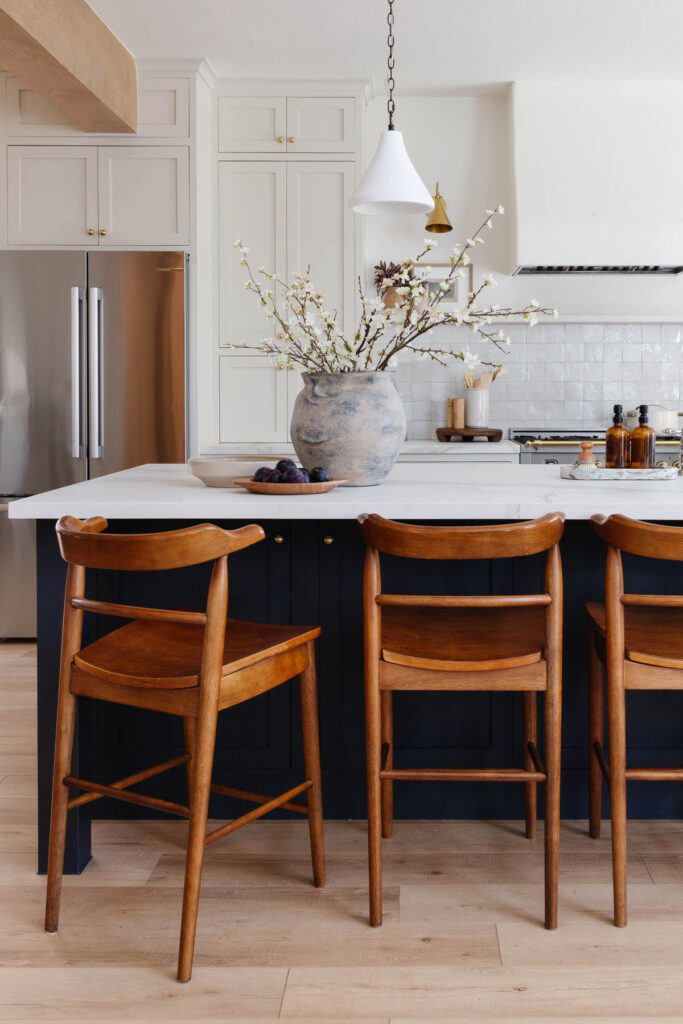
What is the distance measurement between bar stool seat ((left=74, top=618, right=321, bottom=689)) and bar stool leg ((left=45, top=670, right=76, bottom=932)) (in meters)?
0.09

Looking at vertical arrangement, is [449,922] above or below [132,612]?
below

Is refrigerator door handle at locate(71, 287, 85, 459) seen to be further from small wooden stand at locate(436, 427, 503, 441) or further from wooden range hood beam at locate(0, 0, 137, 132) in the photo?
small wooden stand at locate(436, 427, 503, 441)

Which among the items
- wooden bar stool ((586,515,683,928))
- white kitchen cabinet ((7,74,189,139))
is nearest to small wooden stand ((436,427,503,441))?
white kitchen cabinet ((7,74,189,139))

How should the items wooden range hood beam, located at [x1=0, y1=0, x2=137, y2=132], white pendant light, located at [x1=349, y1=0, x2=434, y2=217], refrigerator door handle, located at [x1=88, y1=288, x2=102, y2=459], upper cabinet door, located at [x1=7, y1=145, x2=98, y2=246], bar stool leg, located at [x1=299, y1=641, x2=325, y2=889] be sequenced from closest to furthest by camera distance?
bar stool leg, located at [x1=299, y1=641, x2=325, y2=889], white pendant light, located at [x1=349, y1=0, x2=434, y2=217], wooden range hood beam, located at [x1=0, y1=0, x2=137, y2=132], refrigerator door handle, located at [x1=88, y1=288, x2=102, y2=459], upper cabinet door, located at [x1=7, y1=145, x2=98, y2=246]

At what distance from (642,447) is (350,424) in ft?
2.93

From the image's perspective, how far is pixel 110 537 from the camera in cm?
169

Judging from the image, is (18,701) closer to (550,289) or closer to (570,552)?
(570,552)

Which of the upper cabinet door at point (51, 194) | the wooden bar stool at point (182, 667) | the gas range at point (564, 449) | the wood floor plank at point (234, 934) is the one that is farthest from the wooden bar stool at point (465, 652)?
the upper cabinet door at point (51, 194)

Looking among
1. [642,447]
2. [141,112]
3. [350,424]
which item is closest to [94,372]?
[141,112]

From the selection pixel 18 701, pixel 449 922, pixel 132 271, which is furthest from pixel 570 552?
pixel 132 271

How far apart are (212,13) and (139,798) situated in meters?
3.47

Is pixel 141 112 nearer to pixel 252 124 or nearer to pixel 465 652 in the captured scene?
pixel 252 124

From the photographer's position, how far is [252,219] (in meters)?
4.62

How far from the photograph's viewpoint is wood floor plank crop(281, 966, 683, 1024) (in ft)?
5.28
